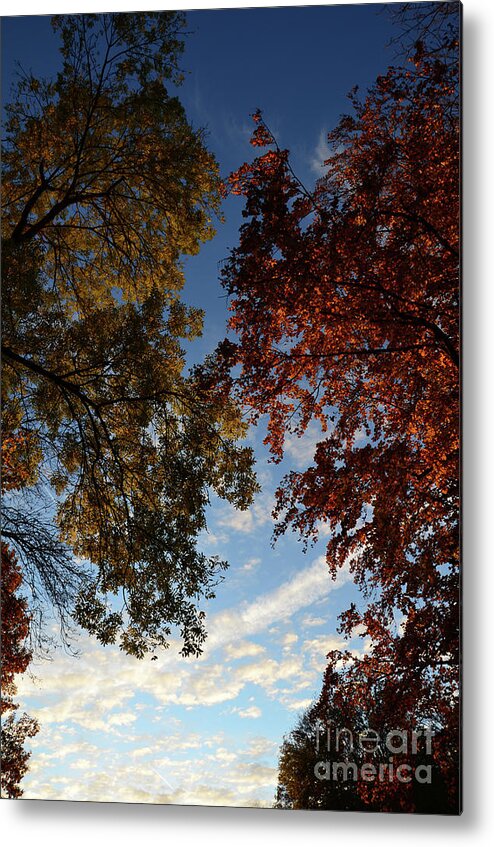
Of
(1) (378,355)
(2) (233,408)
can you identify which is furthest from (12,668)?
(1) (378,355)

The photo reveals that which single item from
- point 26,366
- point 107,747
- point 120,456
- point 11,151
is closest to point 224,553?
point 120,456

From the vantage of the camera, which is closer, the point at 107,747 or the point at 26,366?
the point at 107,747

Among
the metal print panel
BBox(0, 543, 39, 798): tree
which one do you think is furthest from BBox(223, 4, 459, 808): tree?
BBox(0, 543, 39, 798): tree

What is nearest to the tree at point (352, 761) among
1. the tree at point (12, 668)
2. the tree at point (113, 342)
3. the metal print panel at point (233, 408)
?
the metal print panel at point (233, 408)

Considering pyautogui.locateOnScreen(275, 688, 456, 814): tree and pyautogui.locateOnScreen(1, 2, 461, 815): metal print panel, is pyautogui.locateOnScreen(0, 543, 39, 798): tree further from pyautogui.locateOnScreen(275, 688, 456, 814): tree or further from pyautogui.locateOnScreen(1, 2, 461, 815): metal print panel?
pyautogui.locateOnScreen(275, 688, 456, 814): tree

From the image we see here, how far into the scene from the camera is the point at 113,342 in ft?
11.1

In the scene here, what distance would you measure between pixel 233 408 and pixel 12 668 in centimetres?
144

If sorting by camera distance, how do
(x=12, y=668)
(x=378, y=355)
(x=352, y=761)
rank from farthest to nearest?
(x=12, y=668) → (x=378, y=355) → (x=352, y=761)

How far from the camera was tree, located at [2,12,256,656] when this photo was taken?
10.7 ft

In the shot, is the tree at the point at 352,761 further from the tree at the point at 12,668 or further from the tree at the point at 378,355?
the tree at the point at 12,668

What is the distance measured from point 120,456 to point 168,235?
0.97 metres

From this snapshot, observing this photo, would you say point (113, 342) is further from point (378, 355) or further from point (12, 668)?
point (12, 668)

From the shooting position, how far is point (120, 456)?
11.0ft

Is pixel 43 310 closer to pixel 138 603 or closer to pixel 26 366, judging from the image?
pixel 26 366
